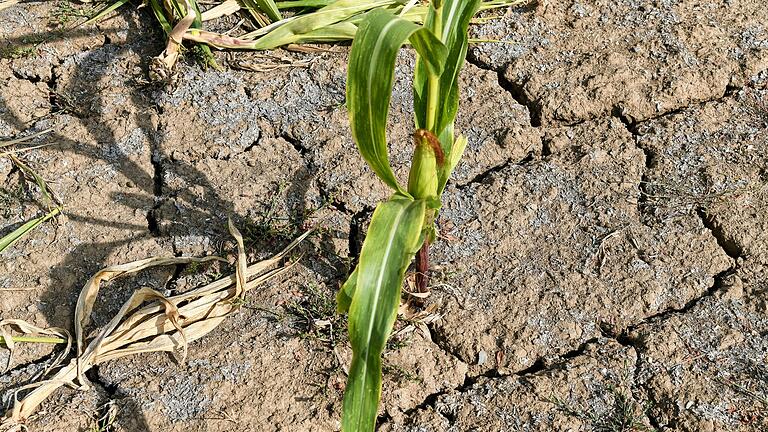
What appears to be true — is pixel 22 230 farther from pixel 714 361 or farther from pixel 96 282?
pixel 714 361

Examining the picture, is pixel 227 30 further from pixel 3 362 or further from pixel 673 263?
pixel 673 263

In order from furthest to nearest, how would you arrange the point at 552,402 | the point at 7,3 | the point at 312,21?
the point at 7,3 → the point at 312,21 → the point at 552,402

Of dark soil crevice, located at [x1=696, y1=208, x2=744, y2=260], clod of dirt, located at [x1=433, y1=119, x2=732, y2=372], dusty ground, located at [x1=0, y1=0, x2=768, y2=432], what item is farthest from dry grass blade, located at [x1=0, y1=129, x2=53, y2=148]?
dark soil crevice, located at [x1=696, y1=208, x2=744, y2=260]

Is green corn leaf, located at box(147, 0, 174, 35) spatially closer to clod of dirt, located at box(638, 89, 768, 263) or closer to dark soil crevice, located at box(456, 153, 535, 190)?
dark soil crevice, located at box(456, 153, 535, 190)

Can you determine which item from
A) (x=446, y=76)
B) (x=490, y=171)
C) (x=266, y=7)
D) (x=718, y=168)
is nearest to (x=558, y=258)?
(x=490, y=171)

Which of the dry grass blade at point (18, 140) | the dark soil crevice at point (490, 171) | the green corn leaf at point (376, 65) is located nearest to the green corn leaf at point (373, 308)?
A: the green corn leaf at point (376, 65)

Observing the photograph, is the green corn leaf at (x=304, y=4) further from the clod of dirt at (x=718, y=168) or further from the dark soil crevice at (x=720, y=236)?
the dark soil crevice at (x=720, y=236)
